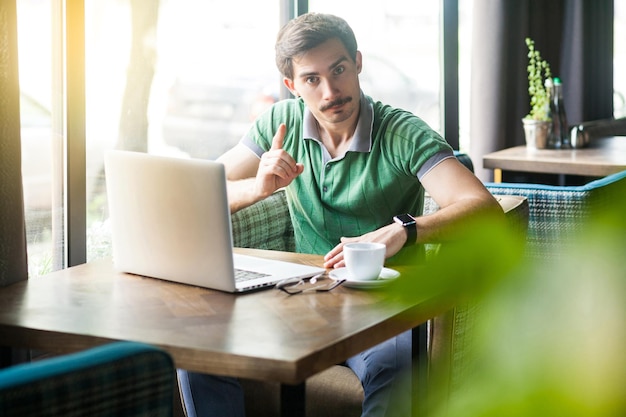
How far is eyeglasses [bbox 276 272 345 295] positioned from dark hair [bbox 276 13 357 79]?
0.82 m

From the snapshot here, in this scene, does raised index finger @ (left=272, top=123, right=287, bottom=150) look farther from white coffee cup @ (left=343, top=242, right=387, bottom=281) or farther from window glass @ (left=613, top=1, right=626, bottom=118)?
window glass @ (left=613, top=1, right=626, bottom=118)

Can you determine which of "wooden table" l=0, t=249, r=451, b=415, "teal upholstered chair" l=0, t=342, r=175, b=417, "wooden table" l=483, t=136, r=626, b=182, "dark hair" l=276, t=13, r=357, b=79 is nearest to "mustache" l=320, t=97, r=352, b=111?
"dark hair" l=276, t=13, r=357, b=79

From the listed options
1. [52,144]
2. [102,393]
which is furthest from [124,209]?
[102,393]

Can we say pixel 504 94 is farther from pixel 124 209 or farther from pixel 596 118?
pixel 124 209

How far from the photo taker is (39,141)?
7.63 feet

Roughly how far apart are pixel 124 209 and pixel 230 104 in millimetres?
1456

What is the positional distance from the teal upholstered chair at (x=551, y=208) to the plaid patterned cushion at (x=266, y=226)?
2.15 feet

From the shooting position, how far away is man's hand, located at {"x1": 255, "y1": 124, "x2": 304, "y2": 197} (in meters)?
2.16

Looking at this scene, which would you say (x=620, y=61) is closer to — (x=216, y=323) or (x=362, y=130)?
(x=362, y=130)

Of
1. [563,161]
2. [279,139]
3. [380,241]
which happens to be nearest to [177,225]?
[380,241]

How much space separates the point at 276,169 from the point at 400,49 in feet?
8.40

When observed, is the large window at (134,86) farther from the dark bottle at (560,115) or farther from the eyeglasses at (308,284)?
the dark bottle at (560,115)

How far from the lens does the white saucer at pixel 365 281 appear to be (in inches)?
66.9

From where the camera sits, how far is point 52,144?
236 cm
